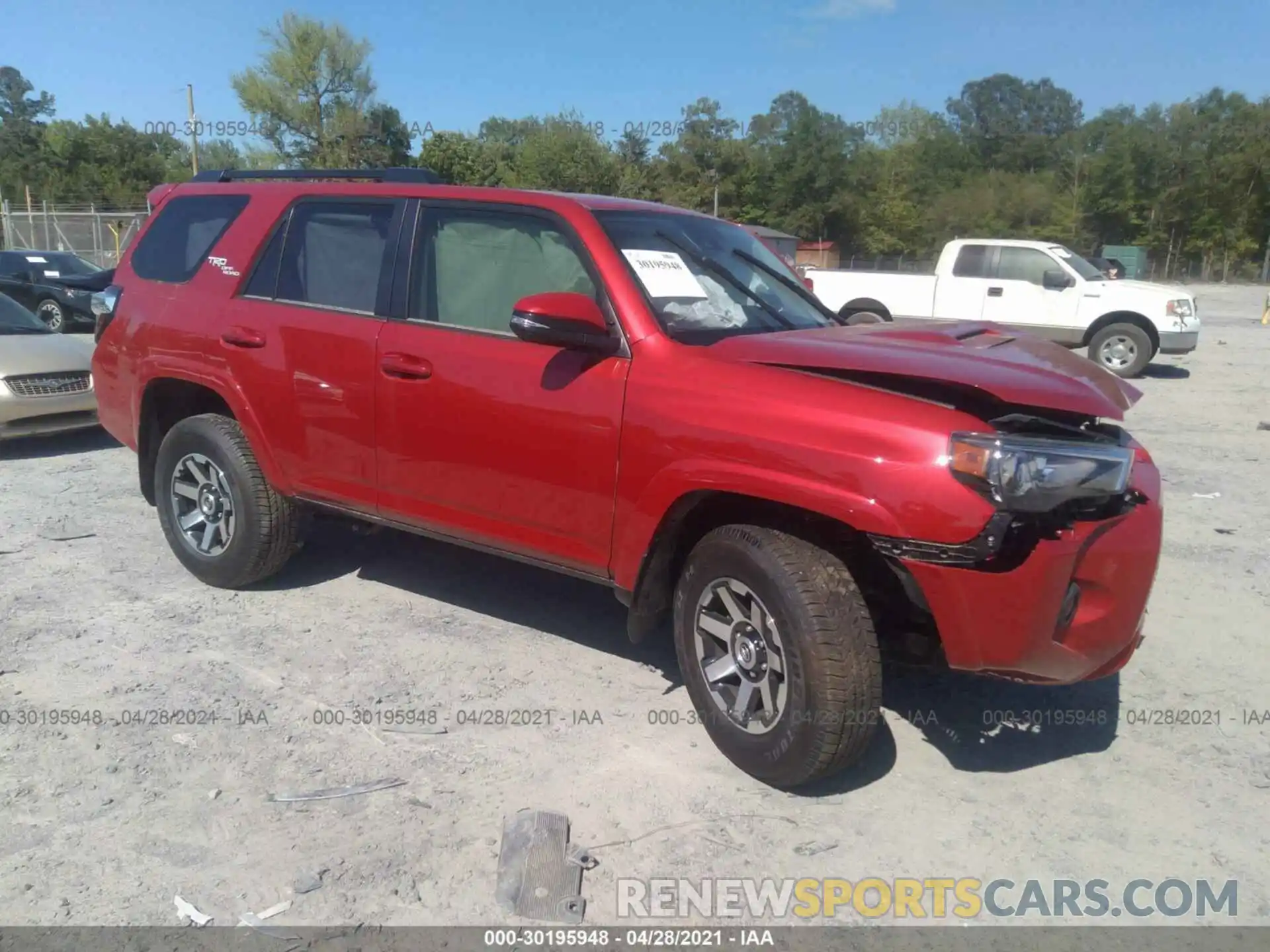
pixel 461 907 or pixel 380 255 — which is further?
pixel 380 255

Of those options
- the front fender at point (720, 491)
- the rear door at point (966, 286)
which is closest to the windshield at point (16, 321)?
the front fender at point (720, 491)

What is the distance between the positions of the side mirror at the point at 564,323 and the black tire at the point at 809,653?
83 centimetres

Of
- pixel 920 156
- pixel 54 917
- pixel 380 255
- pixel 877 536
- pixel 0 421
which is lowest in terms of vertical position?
pixel 54 917

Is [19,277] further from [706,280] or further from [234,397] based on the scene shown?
[706,280]

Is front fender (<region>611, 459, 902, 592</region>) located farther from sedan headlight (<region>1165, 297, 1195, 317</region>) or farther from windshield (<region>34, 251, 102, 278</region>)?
windshield (<region>34, 251, 102, 278</region>)

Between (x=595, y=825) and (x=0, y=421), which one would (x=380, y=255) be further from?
(x=0, y=421)

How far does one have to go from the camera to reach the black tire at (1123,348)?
14.4 m

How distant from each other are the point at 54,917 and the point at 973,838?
8.80ft

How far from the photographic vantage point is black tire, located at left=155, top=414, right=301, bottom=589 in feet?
16.0

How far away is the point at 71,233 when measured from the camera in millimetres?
31391

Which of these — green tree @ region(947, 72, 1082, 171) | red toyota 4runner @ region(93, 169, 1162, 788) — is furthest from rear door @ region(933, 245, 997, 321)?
green tree @ region(947, 72, 1082, 171)

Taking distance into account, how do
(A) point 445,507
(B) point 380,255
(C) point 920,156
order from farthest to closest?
(C) point 920,156 < (B) point 380,255 < (A) point 445,507

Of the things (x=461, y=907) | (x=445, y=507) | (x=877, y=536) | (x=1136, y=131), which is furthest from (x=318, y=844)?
(x=1136, y=131)

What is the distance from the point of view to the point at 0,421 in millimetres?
8102
